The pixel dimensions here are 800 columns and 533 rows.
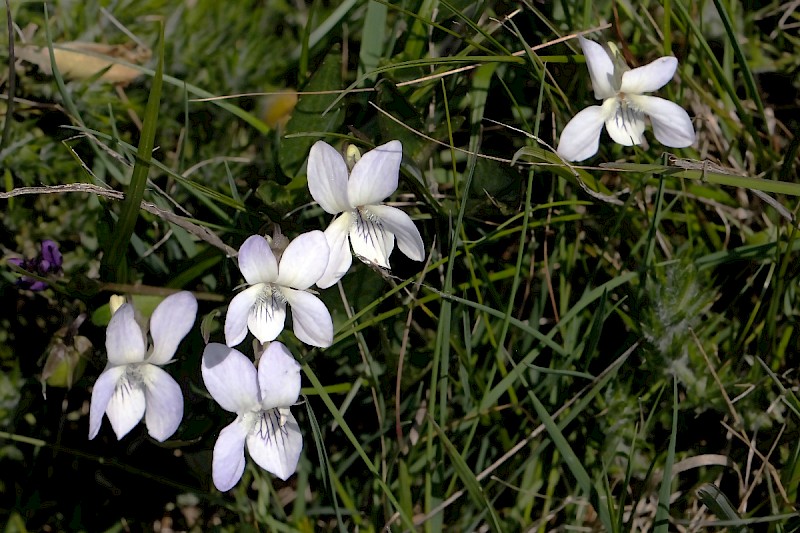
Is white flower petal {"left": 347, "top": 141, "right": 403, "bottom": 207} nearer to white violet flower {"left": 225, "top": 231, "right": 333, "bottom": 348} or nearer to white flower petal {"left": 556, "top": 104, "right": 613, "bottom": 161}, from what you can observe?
white violet flower {"left": 225, "top": 231, "right": 333, "bottom": 348}

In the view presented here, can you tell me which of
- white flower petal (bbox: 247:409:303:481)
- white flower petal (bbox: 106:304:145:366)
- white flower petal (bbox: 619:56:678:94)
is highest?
white flower petal (bbox: 619:56:678:94)

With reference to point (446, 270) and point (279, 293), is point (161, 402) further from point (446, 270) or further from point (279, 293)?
point (446, 270)

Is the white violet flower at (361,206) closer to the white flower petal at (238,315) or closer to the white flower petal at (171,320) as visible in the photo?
the white flower petal at (238,315)

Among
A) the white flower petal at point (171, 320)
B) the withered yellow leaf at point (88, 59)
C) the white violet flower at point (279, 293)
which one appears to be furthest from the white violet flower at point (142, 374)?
the withered yellow leaf at point (88, 59)

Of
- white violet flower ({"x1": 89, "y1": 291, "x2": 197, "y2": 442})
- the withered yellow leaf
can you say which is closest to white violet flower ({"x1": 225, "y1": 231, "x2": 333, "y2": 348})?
white violet flower ({"x1": 89, "y1": 291, "x2": 197, "y2": 442})

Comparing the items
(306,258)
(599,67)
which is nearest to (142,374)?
(306,258)

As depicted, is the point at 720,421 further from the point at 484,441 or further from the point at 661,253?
the point at 484,441
